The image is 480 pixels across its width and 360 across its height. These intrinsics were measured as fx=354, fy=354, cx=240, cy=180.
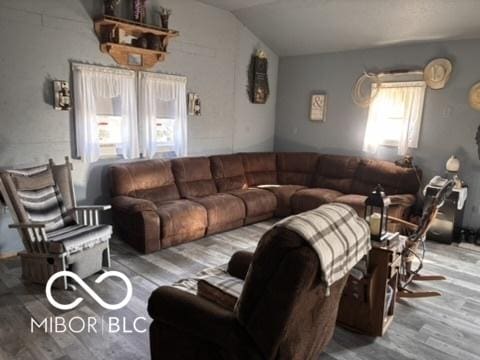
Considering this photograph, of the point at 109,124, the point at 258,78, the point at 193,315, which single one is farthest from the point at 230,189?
the point at 193,315

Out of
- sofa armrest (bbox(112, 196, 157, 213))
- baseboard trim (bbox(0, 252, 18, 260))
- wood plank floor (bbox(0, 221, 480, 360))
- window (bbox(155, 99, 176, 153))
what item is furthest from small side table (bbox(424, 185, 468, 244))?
baseboard trim (bbox(0, 252, 18, 260))

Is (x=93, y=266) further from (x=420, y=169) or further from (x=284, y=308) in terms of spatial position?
(x=420, y=169)

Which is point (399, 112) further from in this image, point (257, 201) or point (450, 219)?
point (257, 201)

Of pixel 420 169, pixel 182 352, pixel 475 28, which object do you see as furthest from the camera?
pixel 420 169

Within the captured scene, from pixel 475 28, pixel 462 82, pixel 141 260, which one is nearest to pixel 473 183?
pixel 462 82

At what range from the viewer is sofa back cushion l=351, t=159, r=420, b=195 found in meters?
4.80

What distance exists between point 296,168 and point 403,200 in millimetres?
1862

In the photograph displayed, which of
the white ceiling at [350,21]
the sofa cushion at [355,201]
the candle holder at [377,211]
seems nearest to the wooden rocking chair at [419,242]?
the candle holder at [377,211]

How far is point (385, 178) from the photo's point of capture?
16.4ft

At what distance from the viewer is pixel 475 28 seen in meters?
4.23

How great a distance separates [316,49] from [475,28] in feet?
7.39

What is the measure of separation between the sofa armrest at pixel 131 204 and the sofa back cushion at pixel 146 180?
0.13 meters

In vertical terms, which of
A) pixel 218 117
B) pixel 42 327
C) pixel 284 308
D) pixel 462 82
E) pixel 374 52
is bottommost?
pixel 42 327

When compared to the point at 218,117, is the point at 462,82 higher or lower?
higher
